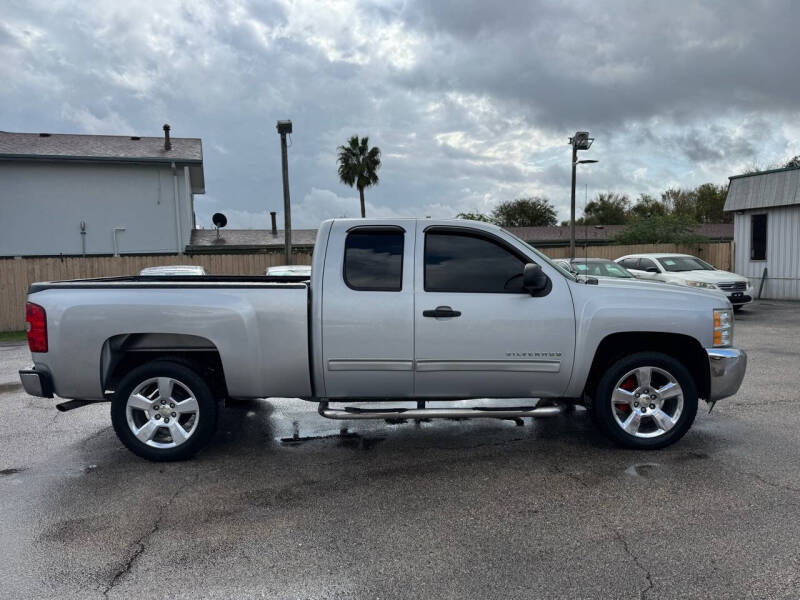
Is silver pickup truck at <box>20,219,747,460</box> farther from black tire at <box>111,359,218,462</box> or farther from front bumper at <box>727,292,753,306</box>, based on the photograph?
front bumper at <box>727,292,753,306</box>

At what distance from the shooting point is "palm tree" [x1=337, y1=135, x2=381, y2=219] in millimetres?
41594

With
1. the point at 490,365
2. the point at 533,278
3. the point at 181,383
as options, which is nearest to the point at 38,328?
the point at 181,383

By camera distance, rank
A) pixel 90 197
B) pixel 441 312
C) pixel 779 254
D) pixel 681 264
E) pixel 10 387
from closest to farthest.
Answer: pixel 441 312 < pixel 10 387 < pixel 681 264 < pixel 779 254 < pixel 90 197

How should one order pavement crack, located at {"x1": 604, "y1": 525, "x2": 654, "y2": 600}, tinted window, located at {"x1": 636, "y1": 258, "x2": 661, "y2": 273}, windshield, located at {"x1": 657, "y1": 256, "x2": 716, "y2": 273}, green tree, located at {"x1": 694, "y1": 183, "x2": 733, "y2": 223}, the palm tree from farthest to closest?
green tree, located at {"x1": 694, "y1": 183, "x2": 733, "y2": 223}
the palm tree
tinted window, located at {"x1": 636, "y1": 258, "x2": 661, "y2": 273}
windshield, located at {"x1": 657, "y1": 256, "x2": 716, "y2": 273}
pavement crack, located at {"x1": 604, "y1": 525, "x2": 654, "y2": 600}

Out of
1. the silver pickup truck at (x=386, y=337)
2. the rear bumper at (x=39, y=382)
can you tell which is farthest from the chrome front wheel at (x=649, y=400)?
the rear bumper at (x=39, y=382)

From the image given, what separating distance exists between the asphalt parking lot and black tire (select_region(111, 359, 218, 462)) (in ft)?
0.44

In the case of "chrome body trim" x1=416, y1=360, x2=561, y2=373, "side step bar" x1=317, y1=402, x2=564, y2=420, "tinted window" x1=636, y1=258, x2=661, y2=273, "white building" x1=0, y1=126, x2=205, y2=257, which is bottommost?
"side step bar" x1=317, y1=402, x2=564, y2=420

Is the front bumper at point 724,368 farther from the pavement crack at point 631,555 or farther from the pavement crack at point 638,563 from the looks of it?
the pavement crack at point 638,563

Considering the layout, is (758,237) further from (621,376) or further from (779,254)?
(621,376)

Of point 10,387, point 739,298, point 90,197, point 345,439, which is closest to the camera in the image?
point 345,439

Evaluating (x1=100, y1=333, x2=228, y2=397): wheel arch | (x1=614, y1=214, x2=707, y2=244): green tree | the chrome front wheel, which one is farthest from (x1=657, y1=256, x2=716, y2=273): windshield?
(x1=100, y1=333, x2=228, y2=397): wheel arch

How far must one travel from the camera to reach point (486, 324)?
15.7 feet

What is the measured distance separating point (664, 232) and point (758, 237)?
5492mm

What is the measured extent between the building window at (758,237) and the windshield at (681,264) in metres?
5.29
